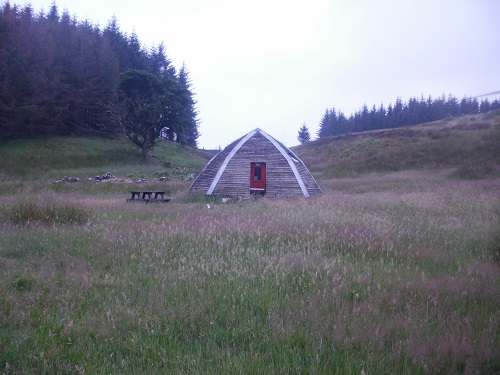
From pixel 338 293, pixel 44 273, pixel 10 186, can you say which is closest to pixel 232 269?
pixel 338 293

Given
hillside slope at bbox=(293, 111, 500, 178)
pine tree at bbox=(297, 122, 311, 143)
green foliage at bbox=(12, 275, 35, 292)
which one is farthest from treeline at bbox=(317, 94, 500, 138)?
green foliage at bbox=(12, 275, 35, 292)

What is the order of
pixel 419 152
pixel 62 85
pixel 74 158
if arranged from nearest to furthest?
pixel 74 158 → pixel 419 152 → pixel 62 85

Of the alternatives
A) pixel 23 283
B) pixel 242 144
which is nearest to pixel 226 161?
pixel 242 144

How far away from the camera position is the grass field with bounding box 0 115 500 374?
377 cm

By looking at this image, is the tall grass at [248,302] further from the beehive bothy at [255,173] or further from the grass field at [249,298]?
the beehive bothy at [255,173]

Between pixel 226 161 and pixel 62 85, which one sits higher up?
pixel 62 85

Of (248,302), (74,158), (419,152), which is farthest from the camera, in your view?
(419,152)

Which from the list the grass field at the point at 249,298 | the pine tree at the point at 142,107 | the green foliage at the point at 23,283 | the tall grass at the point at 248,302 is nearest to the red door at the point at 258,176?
the grass field at the point at 249,298

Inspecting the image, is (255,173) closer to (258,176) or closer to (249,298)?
(258,176)

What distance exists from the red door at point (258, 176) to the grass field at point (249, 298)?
1334 cm

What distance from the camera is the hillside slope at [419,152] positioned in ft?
124

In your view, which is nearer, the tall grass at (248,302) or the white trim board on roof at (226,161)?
the tall grass at (248,302)

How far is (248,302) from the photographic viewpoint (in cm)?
511

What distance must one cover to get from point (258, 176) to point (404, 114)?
3681 inches
